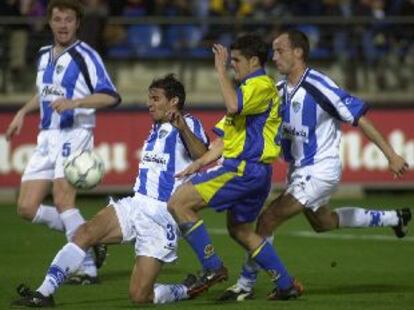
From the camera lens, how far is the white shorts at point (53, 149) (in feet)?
38.0

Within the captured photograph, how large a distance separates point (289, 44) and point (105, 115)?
8.70 meters

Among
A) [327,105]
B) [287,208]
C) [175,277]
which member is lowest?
[175,277]

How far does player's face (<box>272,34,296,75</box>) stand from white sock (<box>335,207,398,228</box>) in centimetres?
147

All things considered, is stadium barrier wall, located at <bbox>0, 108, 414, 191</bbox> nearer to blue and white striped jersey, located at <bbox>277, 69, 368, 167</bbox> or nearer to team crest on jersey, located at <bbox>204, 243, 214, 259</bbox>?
blue and white striped jersey, located at <bbox>277, 69, 368, 167</bbox>

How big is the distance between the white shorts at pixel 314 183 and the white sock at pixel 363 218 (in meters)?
0.50

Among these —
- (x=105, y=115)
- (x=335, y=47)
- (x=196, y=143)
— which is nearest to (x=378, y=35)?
(x=335, y=47)

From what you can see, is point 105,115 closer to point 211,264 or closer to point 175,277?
point 175,277

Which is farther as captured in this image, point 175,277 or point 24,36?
point 24,36

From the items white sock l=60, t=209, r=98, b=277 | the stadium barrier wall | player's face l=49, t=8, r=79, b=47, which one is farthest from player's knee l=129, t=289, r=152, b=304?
the stadium barrier wall

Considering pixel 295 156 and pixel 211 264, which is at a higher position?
pixel 295 156

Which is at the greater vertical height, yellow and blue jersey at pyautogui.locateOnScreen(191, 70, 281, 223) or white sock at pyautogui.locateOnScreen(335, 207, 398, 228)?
yellow and blue jersey at pyautogui.locateOnScreen(191, 70, 281, 223)

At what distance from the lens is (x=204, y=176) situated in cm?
989

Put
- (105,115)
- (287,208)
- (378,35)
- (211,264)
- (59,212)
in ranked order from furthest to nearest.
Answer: (378,35)
(105,115)
(59,212)
(287,208)
(211,264)

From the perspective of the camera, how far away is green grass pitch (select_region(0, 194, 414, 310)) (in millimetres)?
10047
